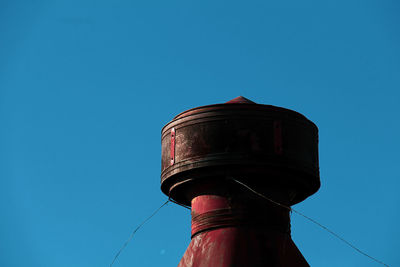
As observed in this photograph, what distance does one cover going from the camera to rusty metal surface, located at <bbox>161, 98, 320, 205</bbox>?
11.2 meters

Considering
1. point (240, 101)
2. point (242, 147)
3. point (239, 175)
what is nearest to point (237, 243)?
point (239, 175)

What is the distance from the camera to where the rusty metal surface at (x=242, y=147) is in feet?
36.6

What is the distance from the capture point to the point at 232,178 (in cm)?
1119

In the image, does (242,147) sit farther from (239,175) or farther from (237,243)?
(237,243)

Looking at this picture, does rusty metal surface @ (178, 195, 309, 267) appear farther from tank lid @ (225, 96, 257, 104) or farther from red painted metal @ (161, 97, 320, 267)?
tank lid @ (225, 96, 257, 104)

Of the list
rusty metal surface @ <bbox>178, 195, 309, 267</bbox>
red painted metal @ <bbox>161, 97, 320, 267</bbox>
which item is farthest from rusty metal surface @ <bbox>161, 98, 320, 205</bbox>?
rusty metal surface @ <bbox>178, 195, 309, 267</bbox>

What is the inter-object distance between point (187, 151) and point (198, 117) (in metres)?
0.52

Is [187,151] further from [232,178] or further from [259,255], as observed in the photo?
[259,255]

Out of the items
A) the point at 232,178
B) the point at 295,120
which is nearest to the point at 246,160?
the point at 232,178

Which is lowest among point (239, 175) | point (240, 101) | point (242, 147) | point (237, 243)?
point (237, 243)

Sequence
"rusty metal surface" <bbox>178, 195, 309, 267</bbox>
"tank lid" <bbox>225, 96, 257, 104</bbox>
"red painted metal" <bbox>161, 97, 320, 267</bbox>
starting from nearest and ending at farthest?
1. "rusty metal surface" <bbox>178, 195, 309, 267</bbox>
2. "red painted metal" <bbox>161, 97, 320, 267</bbox>
3. "tank lid" <bbox>225, 96, 257, 104</bbox>

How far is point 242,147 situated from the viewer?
11.1 meters

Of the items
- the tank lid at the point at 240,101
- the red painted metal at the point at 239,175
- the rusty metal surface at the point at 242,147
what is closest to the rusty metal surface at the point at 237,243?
the red painted metal at the point at 239,175

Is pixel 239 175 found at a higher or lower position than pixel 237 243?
higher
